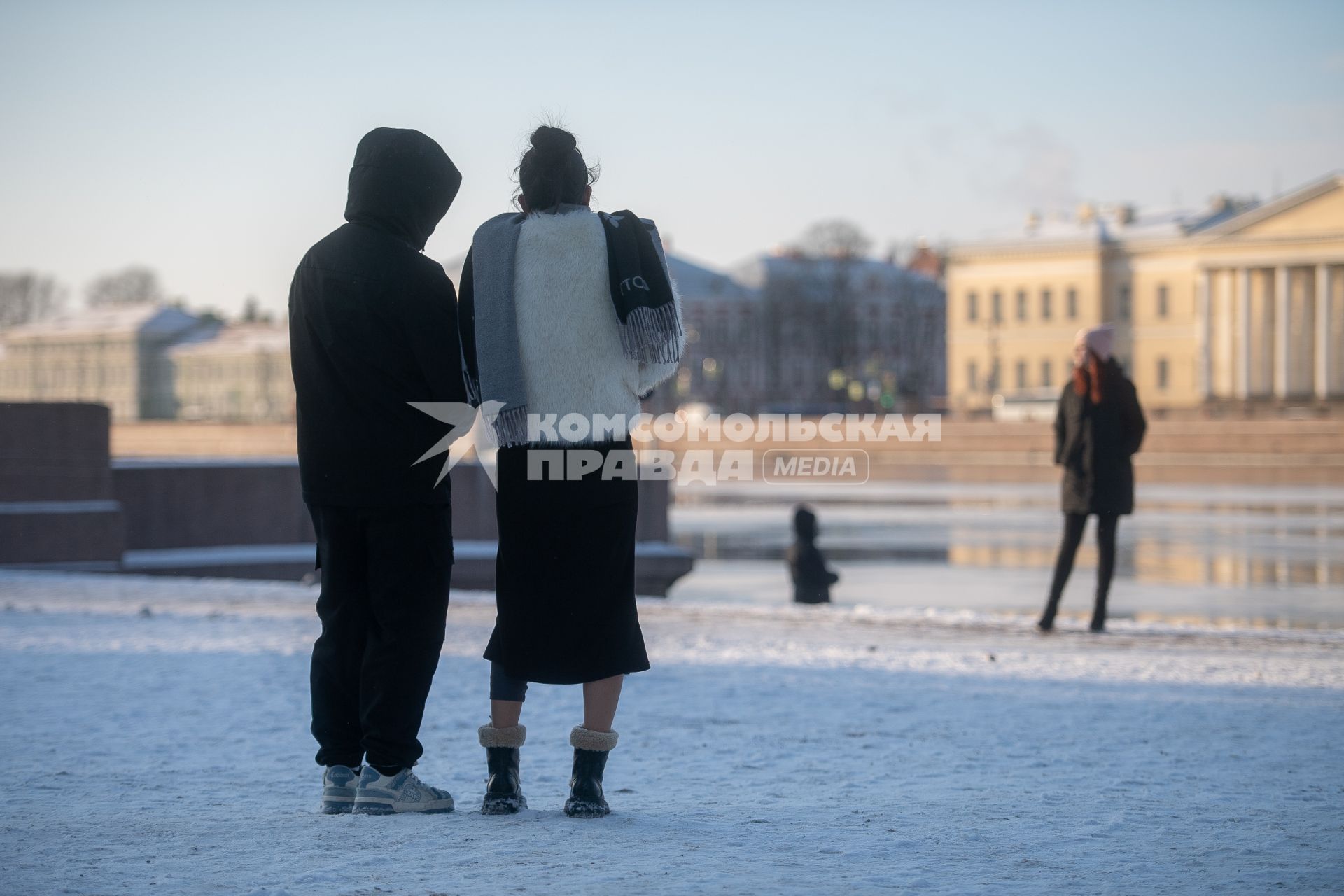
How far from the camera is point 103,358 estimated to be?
416ft

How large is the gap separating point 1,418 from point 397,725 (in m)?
10.2

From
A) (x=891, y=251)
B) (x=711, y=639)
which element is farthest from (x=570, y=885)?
(x=891, y=251)

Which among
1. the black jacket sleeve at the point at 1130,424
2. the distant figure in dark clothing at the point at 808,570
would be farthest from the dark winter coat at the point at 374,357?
the distant figure in dark clothing at the point at 808,570

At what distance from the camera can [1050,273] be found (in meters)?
94.9

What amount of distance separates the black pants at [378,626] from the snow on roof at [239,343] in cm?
11983

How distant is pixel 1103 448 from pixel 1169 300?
87.2 metres

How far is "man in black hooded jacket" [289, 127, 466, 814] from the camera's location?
13.7 ft

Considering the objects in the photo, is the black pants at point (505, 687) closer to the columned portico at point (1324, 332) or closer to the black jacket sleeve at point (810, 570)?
the black jacket sleeve at point (810, 570)

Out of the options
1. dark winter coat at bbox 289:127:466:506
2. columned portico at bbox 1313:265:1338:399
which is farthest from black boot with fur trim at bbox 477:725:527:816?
columned portico at bbox 1313:265:1338:399

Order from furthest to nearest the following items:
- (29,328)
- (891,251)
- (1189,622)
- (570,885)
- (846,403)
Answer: (29,328)
(891,251)
(846,403)
(1189,622)
(570,885)

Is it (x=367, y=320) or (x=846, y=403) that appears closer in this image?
(x=367, y=320)

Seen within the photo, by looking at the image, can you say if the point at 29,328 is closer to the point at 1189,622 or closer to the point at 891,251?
the point at 891,251

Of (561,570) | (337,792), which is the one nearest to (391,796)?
(337,792)

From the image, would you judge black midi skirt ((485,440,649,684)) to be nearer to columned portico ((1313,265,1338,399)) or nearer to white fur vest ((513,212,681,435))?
white fur vest ((513,212,681,435))
